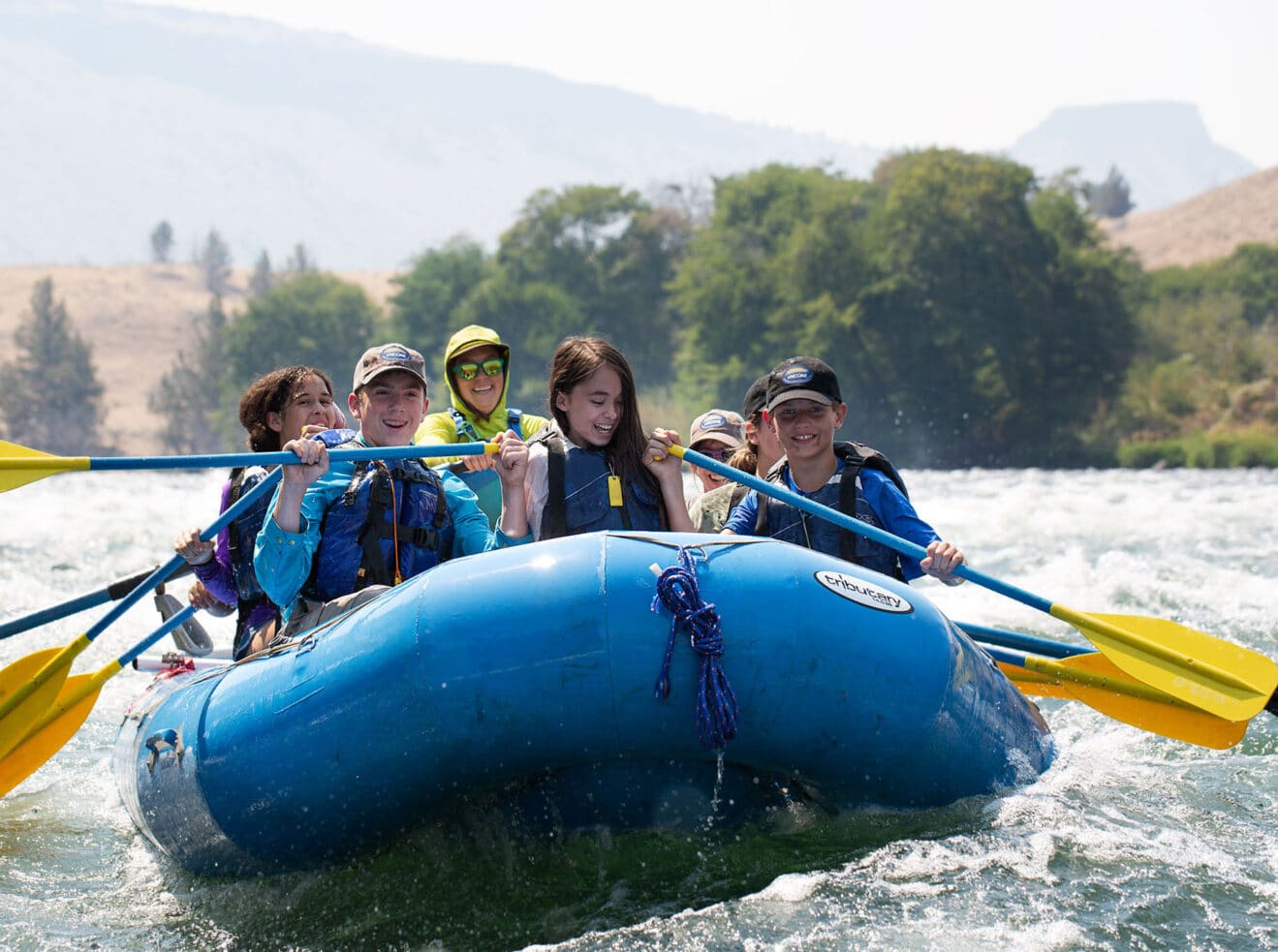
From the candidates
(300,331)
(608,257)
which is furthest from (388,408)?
(300,331)

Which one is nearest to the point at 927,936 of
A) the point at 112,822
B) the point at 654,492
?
the point at 654,492

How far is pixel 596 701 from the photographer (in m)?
2.91

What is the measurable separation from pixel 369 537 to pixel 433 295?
47.4m

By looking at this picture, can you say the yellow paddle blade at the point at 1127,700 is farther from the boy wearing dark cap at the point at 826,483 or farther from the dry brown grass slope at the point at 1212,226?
the dry brown grass slope at the point at 1212,226

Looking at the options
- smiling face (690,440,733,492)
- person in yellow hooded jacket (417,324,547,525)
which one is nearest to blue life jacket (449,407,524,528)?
person in yellow hooded jacket (417,324,547,525)

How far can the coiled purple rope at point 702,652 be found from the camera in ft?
9.48

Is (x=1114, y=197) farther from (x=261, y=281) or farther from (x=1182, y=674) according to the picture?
(x=1182, y=674)

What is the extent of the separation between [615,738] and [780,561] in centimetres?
53

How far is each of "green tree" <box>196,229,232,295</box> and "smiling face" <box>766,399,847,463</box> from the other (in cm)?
8691

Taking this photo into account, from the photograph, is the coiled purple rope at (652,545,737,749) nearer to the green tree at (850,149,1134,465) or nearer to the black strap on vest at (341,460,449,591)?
the black strap on vest at (341,460,449,591)

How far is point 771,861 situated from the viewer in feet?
11.0

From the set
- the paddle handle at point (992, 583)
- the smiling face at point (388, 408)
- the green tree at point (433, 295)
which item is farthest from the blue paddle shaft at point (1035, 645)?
the green tree at point (433, 295)

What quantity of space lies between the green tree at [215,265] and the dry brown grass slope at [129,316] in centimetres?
66

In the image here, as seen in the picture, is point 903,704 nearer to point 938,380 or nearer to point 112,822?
point 112,822
